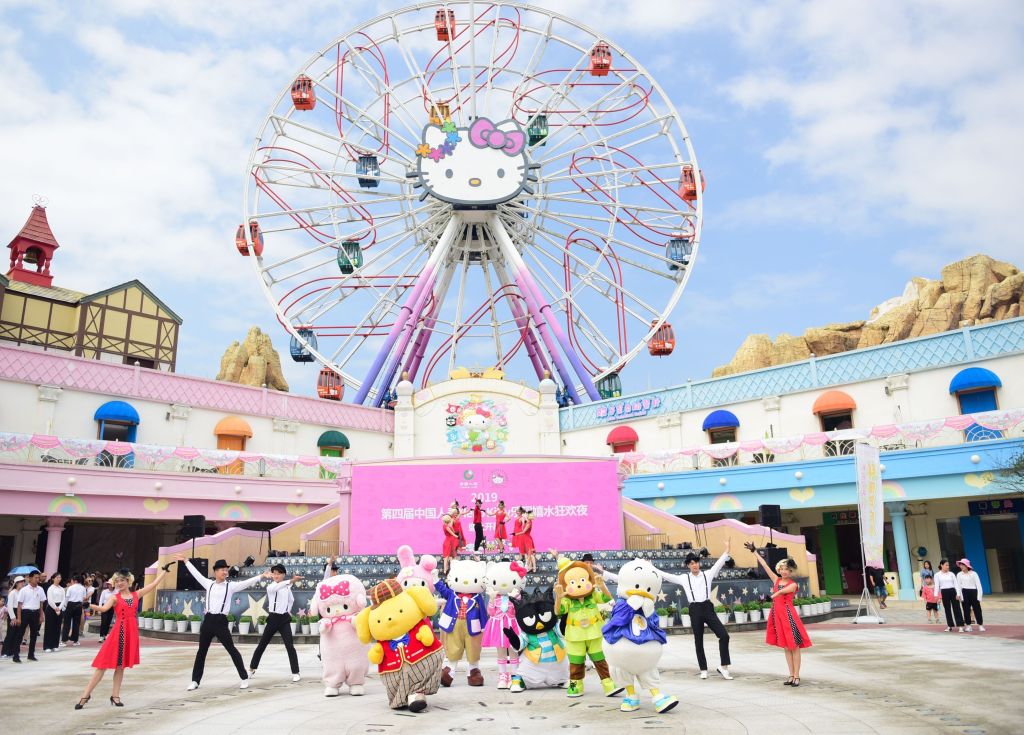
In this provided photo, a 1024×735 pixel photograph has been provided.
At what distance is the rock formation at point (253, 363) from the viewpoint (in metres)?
56.3

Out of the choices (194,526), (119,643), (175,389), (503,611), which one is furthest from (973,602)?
(175,389)

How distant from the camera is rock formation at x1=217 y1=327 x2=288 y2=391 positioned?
56312 millimetres

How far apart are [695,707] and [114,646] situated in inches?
237

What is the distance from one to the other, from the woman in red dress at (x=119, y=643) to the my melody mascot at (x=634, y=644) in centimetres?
487

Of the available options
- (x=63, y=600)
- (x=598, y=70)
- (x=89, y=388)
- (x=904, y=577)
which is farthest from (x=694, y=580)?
(x=598, y=70)

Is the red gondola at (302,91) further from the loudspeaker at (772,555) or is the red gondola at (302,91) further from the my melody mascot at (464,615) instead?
the my melody mascot at (464,615)

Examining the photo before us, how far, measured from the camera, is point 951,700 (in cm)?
722

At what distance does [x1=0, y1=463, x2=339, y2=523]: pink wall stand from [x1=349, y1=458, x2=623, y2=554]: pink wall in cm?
703

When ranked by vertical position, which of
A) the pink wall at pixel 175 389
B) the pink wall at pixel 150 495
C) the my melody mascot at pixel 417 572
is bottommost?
the my melody mascot at pixel 417 572

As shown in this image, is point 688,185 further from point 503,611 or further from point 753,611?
point 503,611

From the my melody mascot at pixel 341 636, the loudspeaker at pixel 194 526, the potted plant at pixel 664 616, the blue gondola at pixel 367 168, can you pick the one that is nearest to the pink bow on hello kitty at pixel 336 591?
the my melody mascot at pixel 341 636

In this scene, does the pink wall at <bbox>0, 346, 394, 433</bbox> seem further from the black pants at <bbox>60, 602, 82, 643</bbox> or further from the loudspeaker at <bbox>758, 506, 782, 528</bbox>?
the loudspeaker at <bbox>758, 506, 782, 528</bbox>

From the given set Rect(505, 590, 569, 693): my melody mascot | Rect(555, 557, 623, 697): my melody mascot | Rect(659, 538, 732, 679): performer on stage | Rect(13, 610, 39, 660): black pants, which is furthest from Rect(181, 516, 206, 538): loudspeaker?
Rect(659, 538, 732, 679): performer on stage

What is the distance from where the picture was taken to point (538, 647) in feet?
27.9
